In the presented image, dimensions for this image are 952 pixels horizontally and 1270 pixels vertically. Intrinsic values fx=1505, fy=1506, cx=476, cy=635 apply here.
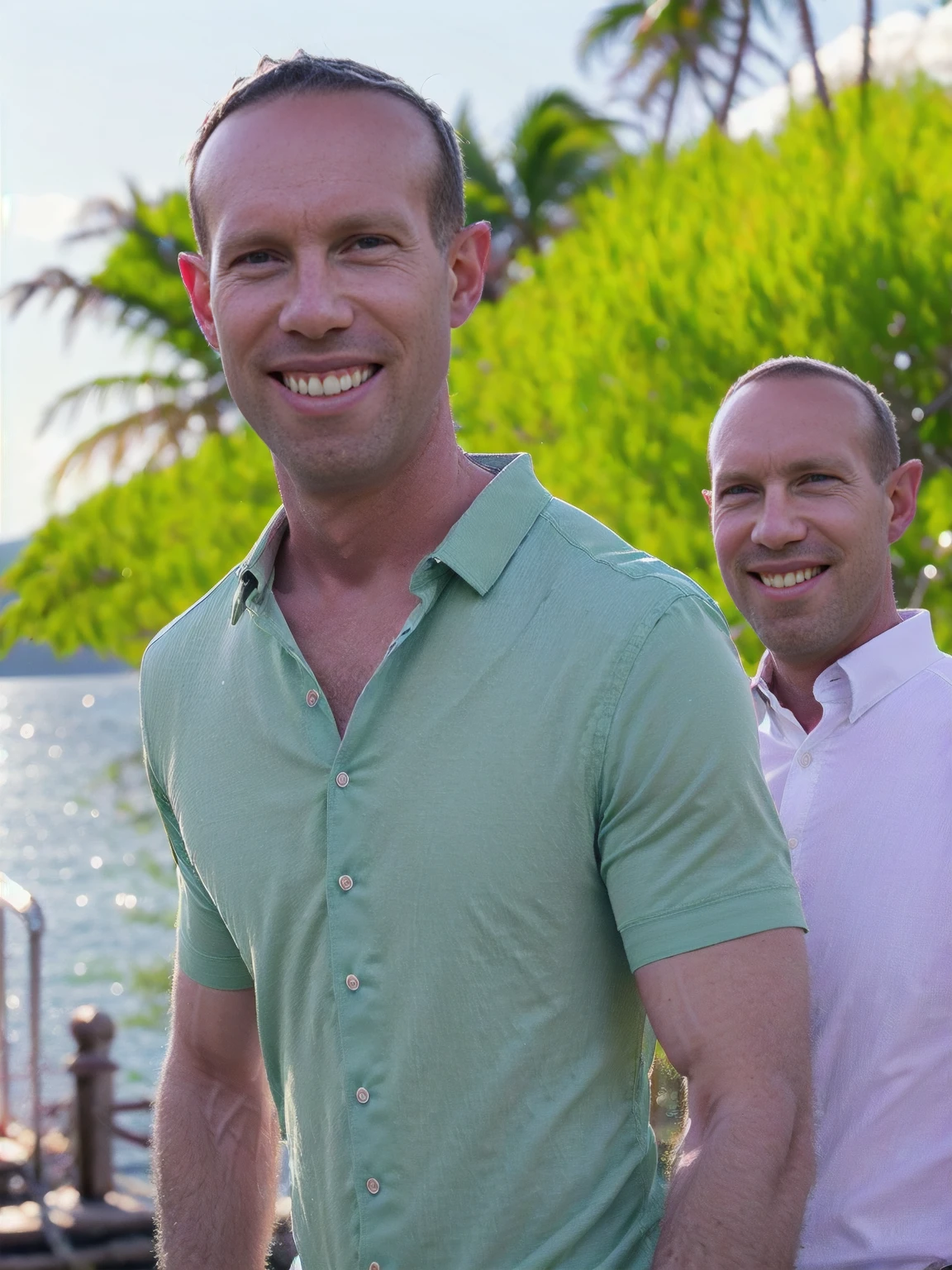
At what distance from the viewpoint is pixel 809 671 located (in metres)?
2.56

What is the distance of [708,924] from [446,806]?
1.03ft

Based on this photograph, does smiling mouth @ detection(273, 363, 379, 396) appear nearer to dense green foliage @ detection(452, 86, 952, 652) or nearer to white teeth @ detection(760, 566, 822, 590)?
white teeth @ detection(760, 566, 822, 590)

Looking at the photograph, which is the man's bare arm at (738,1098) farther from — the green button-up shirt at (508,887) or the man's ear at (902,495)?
the man's ear at (902,495)

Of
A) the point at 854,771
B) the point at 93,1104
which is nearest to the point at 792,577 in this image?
the point at 854,771

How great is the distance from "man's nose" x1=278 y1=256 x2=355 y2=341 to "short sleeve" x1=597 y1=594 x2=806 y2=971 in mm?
531

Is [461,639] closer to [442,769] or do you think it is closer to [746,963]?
[442,769]

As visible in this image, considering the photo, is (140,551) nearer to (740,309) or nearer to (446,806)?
(740,309)

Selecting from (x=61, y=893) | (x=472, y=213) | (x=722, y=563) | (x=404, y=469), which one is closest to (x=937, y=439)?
(x=722, y=563)

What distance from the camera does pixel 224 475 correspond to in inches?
874

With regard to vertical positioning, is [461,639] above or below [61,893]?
above

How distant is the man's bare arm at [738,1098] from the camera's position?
5.05ft

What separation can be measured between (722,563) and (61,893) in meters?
49.4

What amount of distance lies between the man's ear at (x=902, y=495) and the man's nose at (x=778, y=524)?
0.25m

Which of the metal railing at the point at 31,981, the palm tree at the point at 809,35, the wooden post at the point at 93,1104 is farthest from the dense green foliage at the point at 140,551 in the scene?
the metal railing at the point at 31,981
